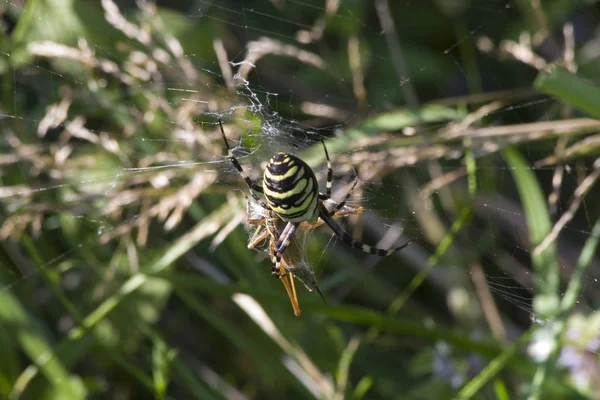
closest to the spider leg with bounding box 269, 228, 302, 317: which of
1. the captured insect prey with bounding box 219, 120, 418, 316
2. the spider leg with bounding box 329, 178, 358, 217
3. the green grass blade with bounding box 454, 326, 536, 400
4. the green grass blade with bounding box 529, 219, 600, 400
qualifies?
the captured insect prey with bounding box 219, 120, 418, 316

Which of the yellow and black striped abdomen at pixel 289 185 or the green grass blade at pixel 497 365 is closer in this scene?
the yellow and black striped abdomen at pixel 289 185

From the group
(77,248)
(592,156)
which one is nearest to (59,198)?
(77,248)

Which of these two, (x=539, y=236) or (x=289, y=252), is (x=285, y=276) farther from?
(x=539, y=236)

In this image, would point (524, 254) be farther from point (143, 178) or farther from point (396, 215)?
point (143, 178)

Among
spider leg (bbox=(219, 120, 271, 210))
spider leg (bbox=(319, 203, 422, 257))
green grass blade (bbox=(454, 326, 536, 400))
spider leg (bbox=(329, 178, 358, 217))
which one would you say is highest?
spider leg (bbox=(219, 120, 271, 210))

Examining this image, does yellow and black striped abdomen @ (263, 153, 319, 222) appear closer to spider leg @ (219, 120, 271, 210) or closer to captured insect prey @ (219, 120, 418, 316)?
captured insect prey @ (219, 120, 418, 316)

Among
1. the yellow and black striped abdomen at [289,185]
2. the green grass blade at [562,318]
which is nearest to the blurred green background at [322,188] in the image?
the green grass blade at [562,318]

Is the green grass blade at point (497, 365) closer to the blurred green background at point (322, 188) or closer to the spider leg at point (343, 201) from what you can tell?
the blurred green background at point (322, 188)
